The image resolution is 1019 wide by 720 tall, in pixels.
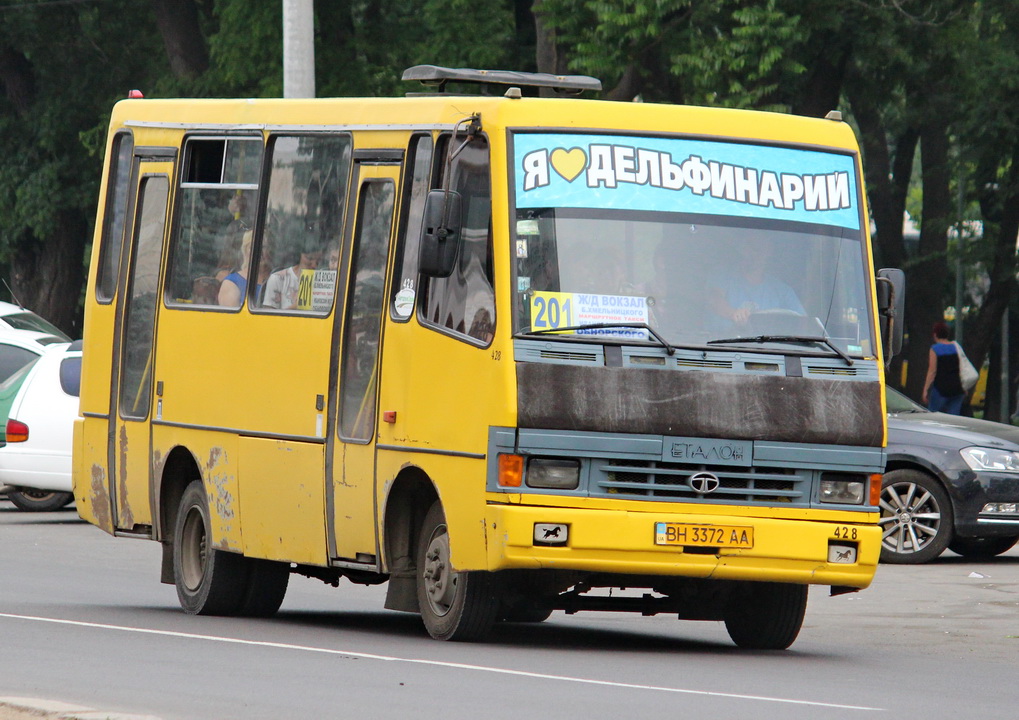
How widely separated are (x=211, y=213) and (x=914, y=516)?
6.69 meters

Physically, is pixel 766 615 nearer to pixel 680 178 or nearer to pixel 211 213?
pixel 680 178

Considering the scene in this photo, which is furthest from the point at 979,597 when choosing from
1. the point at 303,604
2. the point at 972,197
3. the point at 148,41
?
the point at 148,41

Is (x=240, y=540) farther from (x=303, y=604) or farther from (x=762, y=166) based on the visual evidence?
(x=762, y=166)

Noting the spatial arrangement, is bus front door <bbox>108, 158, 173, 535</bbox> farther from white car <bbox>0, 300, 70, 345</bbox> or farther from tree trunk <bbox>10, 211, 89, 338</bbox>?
tree trunk <bbox>10, 211, 89, 338</bbox>

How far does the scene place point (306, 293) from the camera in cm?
1143

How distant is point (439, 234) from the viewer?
977 centimetres

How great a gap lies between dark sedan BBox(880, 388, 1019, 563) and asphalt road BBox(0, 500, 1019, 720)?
1.13 meters

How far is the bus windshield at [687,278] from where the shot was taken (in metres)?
9.74

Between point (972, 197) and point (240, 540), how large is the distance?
23.0 m

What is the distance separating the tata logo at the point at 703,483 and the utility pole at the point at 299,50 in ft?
37.3

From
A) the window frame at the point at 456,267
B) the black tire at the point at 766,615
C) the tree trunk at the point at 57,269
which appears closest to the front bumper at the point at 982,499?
the black tire at the point at 766,615

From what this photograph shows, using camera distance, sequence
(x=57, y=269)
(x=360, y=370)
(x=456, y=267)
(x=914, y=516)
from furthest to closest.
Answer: (x=57, y=269) < (x=914, y=516) < (x=360, y=370) < (x=456, y=267)

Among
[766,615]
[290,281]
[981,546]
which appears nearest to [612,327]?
[766,615]

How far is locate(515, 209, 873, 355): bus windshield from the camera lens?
974cm
